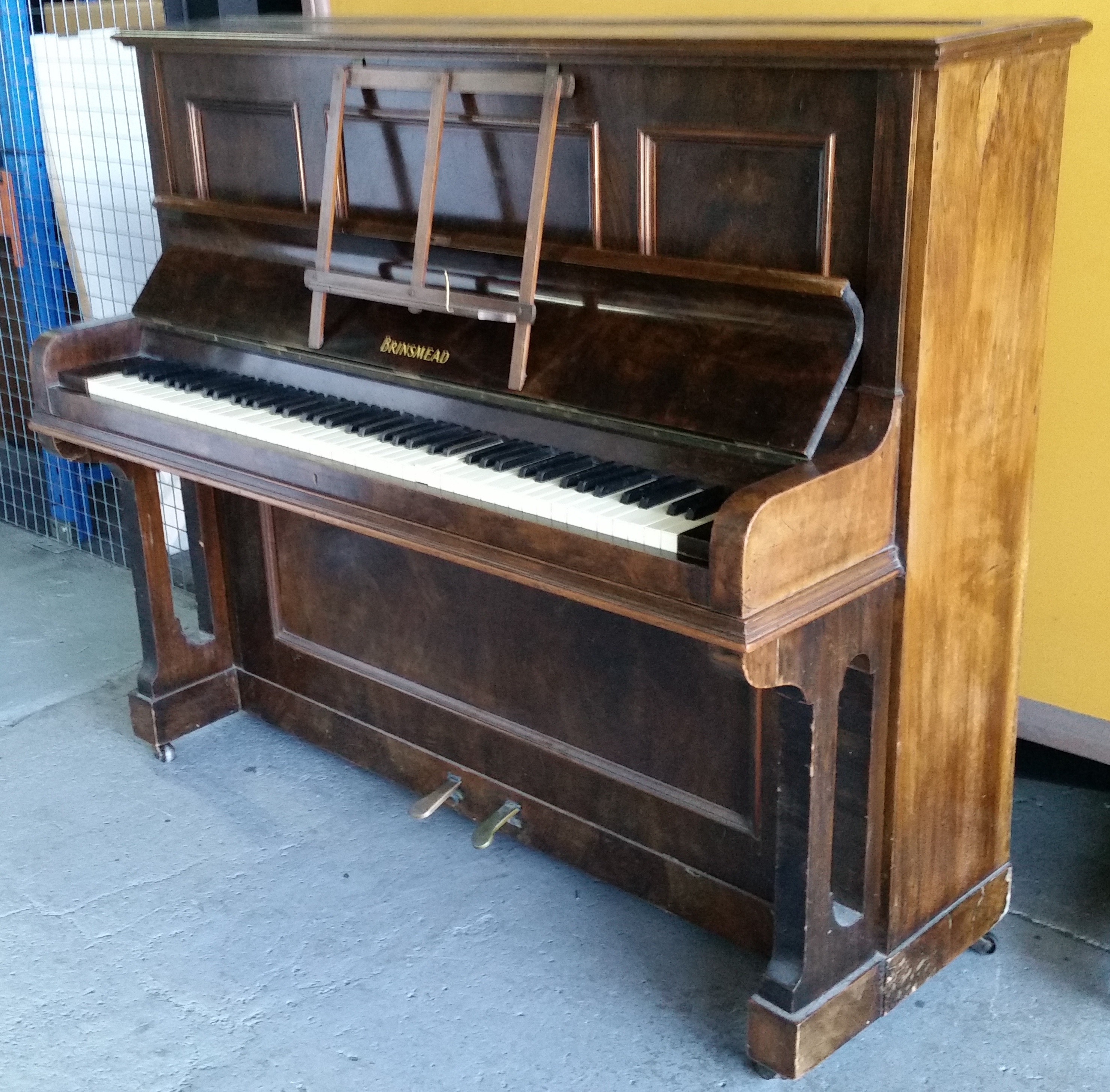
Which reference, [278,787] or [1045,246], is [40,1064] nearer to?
[278,787]

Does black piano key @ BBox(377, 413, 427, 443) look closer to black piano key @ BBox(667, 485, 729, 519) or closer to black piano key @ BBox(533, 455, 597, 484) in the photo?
black piano key @ BBox(533, 455, 597, 484)

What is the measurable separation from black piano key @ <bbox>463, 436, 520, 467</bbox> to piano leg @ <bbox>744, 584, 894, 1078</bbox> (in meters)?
0.51

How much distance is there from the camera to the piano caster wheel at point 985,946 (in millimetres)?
2246

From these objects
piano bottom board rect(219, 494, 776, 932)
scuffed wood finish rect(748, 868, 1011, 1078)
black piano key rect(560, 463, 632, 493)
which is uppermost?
black piano key rect(560, 463, 632, 493)

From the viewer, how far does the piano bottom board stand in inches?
85.1

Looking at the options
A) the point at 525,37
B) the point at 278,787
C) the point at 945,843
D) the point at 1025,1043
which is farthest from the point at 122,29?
the point at 1025,1043

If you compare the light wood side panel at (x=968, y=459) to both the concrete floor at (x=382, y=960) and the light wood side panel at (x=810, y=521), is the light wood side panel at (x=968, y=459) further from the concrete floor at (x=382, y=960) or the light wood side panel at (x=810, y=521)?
the concrete floor at (x=382, y=960)

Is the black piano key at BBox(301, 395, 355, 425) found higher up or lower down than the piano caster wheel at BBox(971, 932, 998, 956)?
higher up

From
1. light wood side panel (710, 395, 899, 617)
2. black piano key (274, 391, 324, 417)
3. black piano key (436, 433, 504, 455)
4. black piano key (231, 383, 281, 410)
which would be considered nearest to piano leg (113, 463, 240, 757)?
black piano key (231, 383, 281, 410)

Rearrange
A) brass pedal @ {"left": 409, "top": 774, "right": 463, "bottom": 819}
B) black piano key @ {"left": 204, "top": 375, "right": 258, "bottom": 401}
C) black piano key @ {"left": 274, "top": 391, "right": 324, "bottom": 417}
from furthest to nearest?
brass pedal @ {"left": 409, "top": 774, "right": 463, "bottom": 819} < black piano key @ {"left": 204, "top": 375, "right": 258, "bottom": 401} < black piano key @ {"left": 274, "top": 391, "right": 324, "bottom": 417}

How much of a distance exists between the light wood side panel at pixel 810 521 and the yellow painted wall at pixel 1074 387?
821 millimetres

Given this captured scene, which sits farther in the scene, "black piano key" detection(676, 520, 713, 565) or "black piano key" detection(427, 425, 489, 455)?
"black piano key" detection(427, 425, 489, 455)

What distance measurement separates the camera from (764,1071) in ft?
6.53

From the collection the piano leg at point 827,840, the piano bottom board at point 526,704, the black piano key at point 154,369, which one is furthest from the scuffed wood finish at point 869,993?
the black piano key at point 154,369
